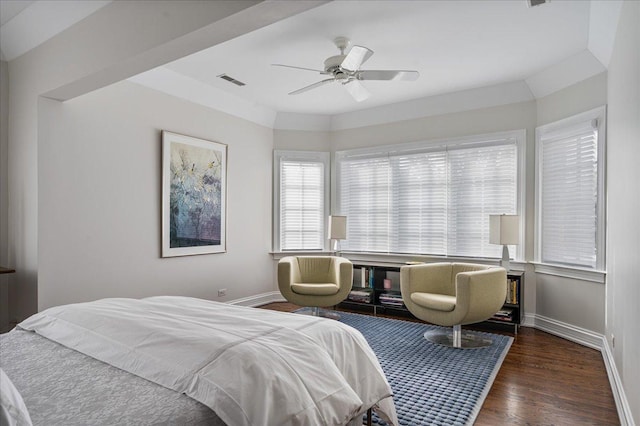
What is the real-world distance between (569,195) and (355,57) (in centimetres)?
281

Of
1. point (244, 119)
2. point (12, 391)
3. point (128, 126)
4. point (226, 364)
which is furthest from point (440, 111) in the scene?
point (12, 391)

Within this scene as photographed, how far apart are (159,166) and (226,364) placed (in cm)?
339

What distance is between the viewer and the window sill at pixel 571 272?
3.94 metres

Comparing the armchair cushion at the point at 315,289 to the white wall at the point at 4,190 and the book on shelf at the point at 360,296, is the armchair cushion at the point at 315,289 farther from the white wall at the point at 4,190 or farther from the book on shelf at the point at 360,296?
the white wall at the point at 4,190

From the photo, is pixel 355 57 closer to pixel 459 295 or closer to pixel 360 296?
pixel 459 295

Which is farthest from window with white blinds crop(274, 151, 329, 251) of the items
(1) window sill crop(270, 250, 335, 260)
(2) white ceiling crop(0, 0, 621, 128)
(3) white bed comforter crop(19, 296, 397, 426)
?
(3) white bed comforter crop(19, 296, 397, 426)

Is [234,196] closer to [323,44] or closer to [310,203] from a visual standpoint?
[310,203]

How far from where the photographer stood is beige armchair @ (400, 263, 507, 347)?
12.3 feet

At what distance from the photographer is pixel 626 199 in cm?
249

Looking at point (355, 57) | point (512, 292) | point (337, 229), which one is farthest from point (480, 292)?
point (355, 57)

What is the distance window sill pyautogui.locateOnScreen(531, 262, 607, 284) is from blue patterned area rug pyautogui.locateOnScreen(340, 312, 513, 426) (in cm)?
91

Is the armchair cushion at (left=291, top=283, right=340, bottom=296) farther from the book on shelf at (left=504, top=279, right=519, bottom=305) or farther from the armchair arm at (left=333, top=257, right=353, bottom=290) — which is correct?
the book on shelf at (left=504, top=279, right=519, bottom=305)

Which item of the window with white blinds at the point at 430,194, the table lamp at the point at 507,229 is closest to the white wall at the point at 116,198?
the window with white blinds at the point at 430,194

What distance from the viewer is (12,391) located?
110 centimetres
